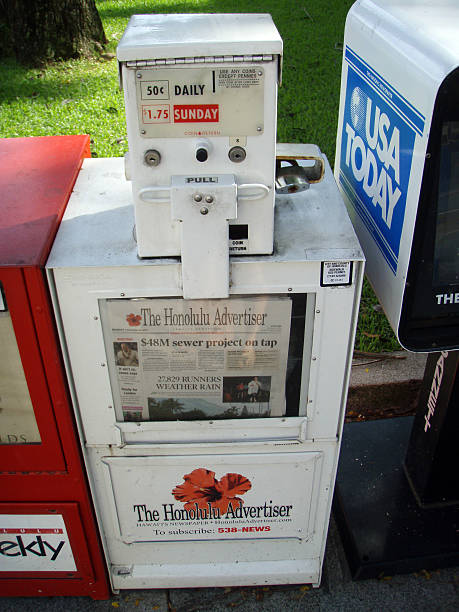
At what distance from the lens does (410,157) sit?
5.52 ft

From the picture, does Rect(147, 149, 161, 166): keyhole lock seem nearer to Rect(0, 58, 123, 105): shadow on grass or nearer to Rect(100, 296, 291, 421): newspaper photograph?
Rect(100, 296, 291, 421): newspaper photograph

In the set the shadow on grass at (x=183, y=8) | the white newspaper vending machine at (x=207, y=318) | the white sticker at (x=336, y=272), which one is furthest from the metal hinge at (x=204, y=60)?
the shadow on grass at (x=183, y=8)

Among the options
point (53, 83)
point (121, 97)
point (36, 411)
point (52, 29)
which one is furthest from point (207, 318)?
point (52, 29)

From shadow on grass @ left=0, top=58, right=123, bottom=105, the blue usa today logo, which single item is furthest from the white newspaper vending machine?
shadow on grass @ left=0, top=58, right=123, bottom=105

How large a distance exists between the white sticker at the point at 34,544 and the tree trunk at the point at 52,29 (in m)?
5.34

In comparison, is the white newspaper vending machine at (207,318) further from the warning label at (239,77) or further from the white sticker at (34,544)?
the white sticker at (34,544)

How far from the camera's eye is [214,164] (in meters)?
1.64

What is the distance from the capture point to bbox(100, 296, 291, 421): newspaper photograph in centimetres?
185

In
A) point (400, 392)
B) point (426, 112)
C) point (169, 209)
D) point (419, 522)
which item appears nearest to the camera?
point (426, 112)

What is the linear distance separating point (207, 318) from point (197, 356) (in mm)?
154

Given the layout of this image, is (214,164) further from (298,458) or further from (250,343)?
Answer: (298,458)

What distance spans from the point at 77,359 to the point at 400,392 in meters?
1.94

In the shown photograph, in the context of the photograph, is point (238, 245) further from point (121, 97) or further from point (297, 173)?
point (121, 97)

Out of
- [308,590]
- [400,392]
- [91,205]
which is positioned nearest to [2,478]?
[91,205]
